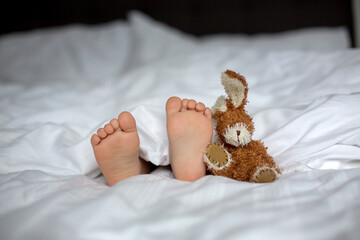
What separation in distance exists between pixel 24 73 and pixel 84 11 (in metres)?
0.58

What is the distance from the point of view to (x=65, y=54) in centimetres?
153

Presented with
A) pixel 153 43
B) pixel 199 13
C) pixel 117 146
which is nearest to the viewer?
pixel 117 146

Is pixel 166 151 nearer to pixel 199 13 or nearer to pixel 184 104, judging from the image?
pixel 184 104

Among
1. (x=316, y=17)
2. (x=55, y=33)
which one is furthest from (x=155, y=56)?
(x=316, y=17)

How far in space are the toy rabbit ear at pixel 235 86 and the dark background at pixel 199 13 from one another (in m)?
1.21

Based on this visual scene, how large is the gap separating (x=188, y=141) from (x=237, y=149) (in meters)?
0.11

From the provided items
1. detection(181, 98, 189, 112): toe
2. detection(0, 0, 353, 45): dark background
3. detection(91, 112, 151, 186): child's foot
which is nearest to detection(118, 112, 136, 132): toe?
detection(91, 112, 151, 186): child's foot

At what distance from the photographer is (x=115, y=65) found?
1536 millimetres

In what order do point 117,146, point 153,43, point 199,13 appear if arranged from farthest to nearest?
point 199,13
point 153,43
point 117,146

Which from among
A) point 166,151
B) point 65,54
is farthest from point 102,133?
point 65,54

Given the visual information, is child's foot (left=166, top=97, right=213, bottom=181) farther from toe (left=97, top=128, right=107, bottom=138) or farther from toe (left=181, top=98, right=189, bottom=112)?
toe (left=97, top=128, right=107, bottom=138)

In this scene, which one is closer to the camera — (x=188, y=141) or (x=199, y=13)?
(x=188, y=141)

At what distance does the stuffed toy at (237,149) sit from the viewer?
0.63 metres

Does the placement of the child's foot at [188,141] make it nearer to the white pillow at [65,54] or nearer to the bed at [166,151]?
the bed at [166,151]
